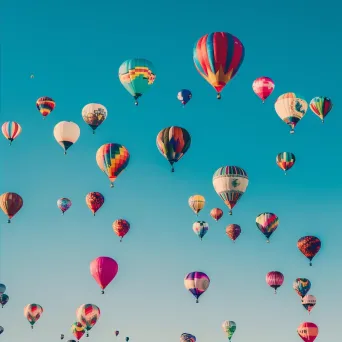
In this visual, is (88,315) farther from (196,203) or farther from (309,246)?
(309,246)

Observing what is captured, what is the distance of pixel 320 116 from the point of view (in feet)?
157

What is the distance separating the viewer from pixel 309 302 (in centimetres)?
5547

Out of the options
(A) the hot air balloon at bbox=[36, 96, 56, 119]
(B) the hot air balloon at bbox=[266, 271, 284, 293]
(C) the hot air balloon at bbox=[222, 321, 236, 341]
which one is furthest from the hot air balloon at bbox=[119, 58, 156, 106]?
(C) the hot air balloon at bbox=[222, 321, 236, 341]

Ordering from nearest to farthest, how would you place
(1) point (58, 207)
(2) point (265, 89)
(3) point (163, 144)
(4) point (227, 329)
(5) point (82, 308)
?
(3) point (163, 144) < (2) point (265, 89) < (5) point (82, 308) < (1) point (58, 207) < (4) point (227, 329)

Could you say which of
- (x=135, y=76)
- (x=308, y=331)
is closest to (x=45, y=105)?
(x=135, y=76)

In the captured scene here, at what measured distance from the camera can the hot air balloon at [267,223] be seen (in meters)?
51.3

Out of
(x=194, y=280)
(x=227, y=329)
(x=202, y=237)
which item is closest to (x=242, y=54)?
(x=194, y=280)

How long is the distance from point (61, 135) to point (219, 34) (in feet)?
42.5

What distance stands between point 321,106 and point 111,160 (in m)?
12.9

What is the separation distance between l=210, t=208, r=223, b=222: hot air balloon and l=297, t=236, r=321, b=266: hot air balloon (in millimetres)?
7329

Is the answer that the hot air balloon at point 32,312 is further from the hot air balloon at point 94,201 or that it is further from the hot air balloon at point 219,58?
the hot air balloon at point 219,58

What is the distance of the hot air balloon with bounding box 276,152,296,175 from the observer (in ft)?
164

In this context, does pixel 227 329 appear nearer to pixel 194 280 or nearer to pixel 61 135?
pixel 194 280

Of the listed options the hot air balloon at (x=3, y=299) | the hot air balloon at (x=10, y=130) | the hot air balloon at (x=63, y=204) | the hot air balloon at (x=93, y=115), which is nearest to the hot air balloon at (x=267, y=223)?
the hot air balloon at (x=93, y=115)
